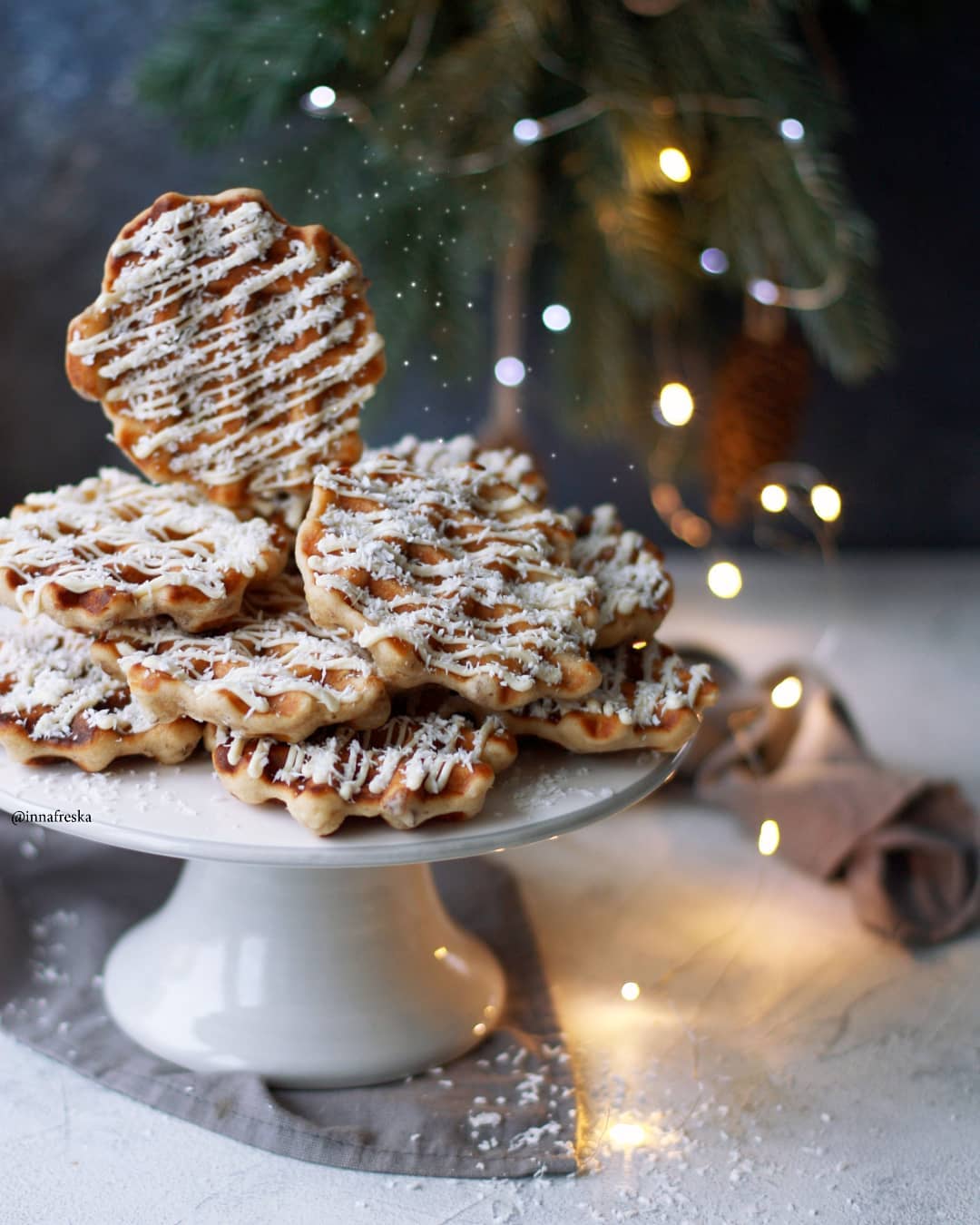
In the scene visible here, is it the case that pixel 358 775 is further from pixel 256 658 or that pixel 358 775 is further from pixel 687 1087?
pixel 687 1087

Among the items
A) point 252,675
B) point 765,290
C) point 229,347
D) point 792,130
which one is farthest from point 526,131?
point 252,675

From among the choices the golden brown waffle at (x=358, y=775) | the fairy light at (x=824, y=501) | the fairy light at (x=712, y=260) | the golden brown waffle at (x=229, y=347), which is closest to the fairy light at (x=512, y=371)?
the golden brown waffle at (x=229, y=347)

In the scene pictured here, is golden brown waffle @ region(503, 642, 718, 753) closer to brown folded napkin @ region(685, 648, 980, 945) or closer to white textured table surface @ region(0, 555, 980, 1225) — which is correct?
white textured table surface @ region(0, 555, 980, 1225)

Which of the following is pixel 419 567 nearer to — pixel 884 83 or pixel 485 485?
pixel 485 485

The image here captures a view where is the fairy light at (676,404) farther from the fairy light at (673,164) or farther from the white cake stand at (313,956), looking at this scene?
the white cake stand at (313,956)

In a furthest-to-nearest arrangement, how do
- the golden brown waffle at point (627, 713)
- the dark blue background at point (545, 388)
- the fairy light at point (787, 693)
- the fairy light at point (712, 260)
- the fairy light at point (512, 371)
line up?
1. the dark blue background at point (545, 388)
2. the fairy light at point (712, 260)
3. the fairy light at point (787, 693)
4. the fairy light at point (512, 371)
5. the golden brown waffle at point (627, 713)

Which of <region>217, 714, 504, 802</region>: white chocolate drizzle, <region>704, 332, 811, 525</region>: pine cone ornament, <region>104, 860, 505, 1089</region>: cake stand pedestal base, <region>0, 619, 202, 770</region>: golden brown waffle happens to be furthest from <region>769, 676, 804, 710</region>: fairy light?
<region>0, 619, 202, 770</region>: golden brown waffle
